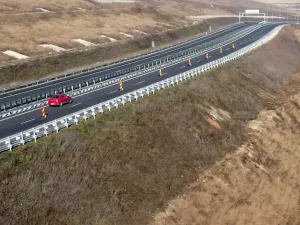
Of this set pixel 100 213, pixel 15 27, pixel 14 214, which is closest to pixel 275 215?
pixel 100 213

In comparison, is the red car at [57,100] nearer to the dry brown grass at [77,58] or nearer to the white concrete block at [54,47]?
the dry brown grass at [77,58]

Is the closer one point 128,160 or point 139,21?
point 128,160

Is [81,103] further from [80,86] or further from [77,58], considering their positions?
[77,58]

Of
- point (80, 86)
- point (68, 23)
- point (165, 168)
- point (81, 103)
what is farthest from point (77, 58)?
point (165, 168)

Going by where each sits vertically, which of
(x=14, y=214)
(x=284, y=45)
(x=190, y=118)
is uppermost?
(x=14, y=214)

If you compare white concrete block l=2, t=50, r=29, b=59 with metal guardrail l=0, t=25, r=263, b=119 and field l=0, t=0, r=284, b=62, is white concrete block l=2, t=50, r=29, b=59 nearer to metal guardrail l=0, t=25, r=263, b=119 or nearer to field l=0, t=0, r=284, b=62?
field l=0, t=0, r=284, b=62

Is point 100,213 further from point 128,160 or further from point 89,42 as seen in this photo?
point 89,42

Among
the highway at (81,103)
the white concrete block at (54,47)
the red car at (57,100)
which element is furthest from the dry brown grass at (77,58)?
the red car at (57,100)

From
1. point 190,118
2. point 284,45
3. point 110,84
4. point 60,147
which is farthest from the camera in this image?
point 284,45
